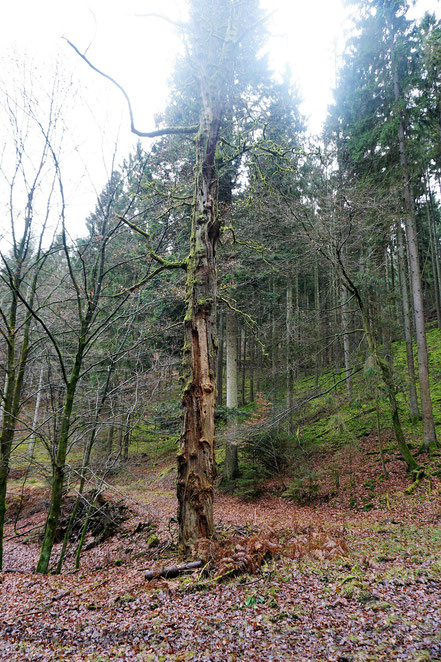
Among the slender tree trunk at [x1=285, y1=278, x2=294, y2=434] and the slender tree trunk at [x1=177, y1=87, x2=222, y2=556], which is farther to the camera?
the slender tree trunk at [x1=285, y1=278, x2=294, y2=434]

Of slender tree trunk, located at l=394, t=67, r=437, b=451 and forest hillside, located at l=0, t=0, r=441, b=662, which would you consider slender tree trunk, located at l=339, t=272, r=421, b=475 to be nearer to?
A: forest hillside, located at l=0, t=0, r=441, b=662

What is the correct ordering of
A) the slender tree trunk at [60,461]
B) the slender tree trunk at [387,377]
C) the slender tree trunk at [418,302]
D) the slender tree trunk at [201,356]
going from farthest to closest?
1. the slender tree trunk at [418,302]
2. the slender tree trunk at [387,377]
3. the slender tree trunk at [60,461]
4. the slender tree trunk at [201,356]

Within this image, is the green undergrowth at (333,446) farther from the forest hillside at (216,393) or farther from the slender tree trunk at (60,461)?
the slender tree trunk at (60,461)

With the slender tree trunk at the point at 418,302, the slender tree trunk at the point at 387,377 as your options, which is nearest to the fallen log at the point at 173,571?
the slender tree trunk at the point at 387,377

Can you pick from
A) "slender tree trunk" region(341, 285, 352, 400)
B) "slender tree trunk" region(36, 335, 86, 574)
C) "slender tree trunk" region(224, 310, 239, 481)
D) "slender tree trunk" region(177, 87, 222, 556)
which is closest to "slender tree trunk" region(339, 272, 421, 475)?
"slender tree trunk" region(341, 285, 352, 400)

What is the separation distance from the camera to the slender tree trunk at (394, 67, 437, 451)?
10.0 metres

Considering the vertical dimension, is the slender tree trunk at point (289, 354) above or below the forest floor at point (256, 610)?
above

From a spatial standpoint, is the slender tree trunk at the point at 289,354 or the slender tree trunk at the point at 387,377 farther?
the slender tree trunk at the point at 289,354

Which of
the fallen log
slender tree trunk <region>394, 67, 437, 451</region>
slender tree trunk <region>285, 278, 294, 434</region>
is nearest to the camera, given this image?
the fallen log

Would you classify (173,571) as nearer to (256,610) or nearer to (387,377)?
(256,610)

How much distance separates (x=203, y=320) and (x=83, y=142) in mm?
3380

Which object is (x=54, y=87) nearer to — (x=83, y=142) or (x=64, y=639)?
(x=83, y=142)

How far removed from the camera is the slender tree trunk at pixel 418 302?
33.0ft

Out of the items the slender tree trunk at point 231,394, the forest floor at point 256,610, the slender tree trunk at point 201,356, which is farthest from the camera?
the slender tree trunk at point 231,394
